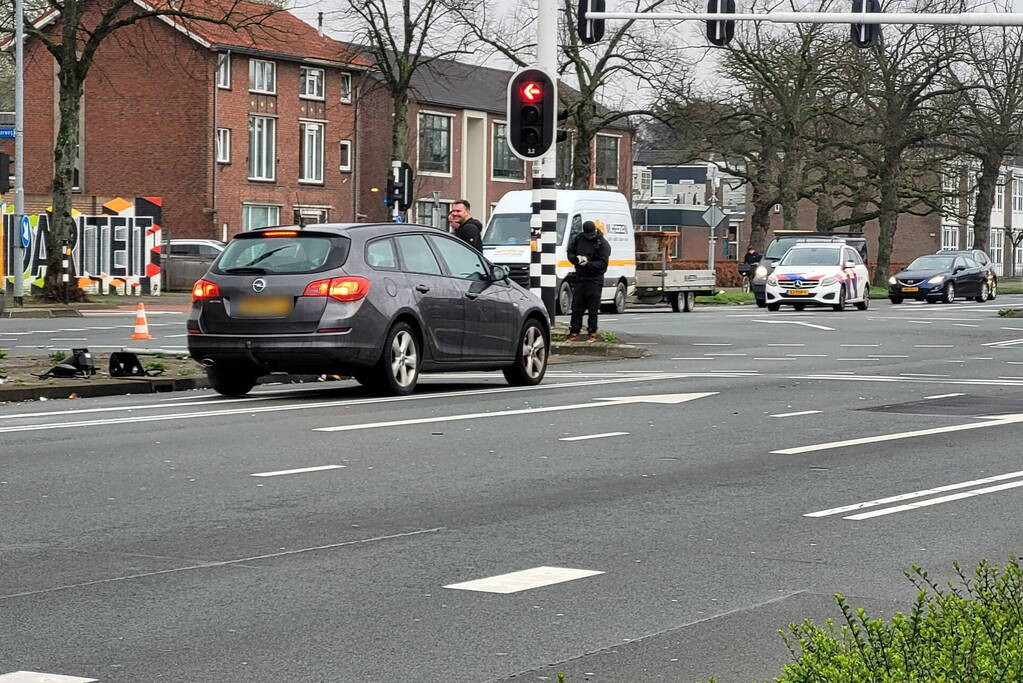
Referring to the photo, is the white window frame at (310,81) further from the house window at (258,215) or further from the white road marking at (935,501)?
the white road marking at (935,501)

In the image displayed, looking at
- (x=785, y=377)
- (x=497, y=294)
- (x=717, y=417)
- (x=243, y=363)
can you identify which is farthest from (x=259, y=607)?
(x=785, y=377)

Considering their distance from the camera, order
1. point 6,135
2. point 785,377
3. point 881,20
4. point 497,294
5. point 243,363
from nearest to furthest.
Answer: point 243,363, point 497,294, point 785,377, point 881,20, point 6,135

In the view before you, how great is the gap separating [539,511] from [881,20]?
66.5 feet

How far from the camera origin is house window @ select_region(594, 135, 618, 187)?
8738cm

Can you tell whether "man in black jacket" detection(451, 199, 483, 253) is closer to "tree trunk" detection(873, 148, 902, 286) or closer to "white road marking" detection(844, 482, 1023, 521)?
"white road marking" detection(844, 482, 1023, 521)

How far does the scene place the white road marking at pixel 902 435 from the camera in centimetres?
1171

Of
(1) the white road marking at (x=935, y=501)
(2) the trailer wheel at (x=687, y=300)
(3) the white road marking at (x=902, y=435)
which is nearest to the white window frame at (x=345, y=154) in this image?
(2) the trailer wheel at (x=687, y=300)

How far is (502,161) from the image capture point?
8031cm

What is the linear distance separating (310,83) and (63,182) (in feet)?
103

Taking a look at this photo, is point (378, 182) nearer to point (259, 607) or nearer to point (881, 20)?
point (881, 20)

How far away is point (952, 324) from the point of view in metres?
33.8

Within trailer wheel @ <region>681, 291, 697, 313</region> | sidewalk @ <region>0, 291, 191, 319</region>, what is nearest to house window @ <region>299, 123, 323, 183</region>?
sidewalk @ <region>0, 291, 191, 319</region>

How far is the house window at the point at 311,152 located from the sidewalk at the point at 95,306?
19.2 meters

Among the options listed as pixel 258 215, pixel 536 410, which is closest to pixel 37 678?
pixel 536 410
